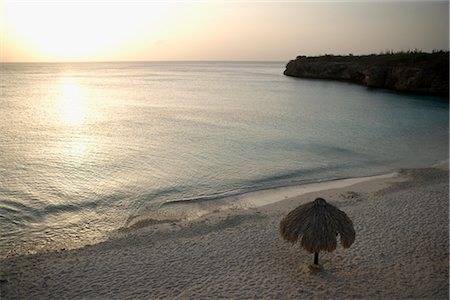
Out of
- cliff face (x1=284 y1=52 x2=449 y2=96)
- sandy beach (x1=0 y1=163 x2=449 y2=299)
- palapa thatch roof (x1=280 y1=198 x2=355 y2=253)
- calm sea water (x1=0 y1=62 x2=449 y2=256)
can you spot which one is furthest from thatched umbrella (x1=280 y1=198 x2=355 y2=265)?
Answer: cliff face (x1=284 y1=52 x2=449 y2=96)

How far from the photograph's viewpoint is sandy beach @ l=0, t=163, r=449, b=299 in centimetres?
950

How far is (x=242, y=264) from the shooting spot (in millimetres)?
10820

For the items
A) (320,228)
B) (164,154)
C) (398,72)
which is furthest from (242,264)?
(398,72)

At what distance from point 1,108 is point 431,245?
46.3 m

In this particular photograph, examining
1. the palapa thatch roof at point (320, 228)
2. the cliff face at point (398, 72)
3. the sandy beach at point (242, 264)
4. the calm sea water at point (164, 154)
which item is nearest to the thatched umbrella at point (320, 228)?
the palapa thatch roof at point (320, 228)

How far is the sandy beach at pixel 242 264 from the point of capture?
9.50 m

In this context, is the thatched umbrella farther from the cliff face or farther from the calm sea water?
the cliff face

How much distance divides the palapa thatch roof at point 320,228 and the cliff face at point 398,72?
58566 millimetres

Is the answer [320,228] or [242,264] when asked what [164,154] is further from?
[320,228]

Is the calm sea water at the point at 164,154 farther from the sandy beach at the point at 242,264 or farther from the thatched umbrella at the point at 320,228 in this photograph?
the thatched umbrella at the point at 320,228

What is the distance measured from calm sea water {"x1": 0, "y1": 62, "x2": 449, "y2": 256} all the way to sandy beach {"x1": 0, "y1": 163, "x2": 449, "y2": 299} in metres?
2.04

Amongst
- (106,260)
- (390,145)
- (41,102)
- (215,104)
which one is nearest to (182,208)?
(106,260)

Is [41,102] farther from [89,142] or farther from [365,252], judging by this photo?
[365,252]

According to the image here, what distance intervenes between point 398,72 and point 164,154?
184 feet
